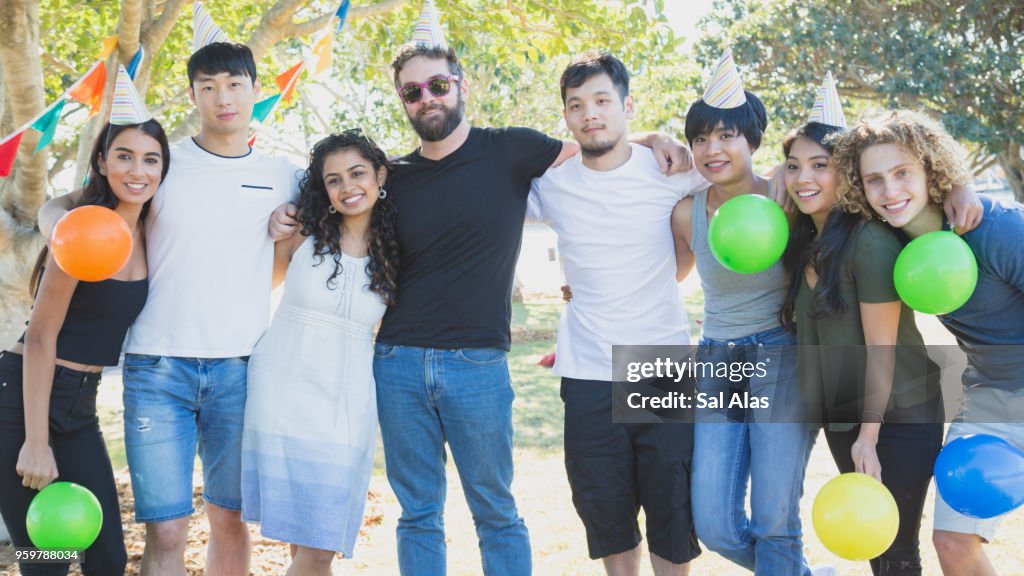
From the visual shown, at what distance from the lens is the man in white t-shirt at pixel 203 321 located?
3.38 metres

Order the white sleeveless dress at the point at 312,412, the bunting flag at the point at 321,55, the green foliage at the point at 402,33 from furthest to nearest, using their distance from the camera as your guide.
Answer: the green foliage at the point at 402,33 < the bunting flag at the point at 321,55 < the white sleeveless dress at the point at 312,412

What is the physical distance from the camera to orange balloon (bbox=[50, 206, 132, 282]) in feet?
9.85

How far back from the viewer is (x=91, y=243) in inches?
118

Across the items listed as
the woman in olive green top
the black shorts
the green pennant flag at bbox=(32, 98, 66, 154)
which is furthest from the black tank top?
the woman in olive green top

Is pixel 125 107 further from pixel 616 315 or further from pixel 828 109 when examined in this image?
pixel 828 109

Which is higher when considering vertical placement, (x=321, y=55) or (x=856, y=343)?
(x=321, y=55)

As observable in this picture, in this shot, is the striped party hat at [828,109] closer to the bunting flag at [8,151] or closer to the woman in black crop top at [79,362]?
the woman in black crop top at [79,362]

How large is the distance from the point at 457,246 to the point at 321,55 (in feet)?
7.09

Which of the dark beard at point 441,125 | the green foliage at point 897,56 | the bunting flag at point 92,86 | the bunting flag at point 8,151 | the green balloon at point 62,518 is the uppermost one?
the green foliage at point 897,56

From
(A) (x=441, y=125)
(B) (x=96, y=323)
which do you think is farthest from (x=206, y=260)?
(A) (x=441, y=125)

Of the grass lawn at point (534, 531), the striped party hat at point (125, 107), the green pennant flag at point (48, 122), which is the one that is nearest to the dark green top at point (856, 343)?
the grass lawn at point (534, 531)

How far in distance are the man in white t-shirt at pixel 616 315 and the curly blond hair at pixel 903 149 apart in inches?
26.3

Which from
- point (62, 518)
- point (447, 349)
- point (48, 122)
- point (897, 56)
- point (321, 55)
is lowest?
point (62, 518)

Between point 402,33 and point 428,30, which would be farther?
point 402,33
